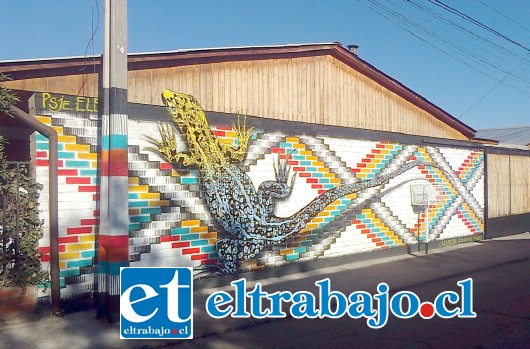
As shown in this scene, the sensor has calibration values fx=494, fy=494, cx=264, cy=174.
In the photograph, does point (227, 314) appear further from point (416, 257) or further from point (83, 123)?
point (416, 257)

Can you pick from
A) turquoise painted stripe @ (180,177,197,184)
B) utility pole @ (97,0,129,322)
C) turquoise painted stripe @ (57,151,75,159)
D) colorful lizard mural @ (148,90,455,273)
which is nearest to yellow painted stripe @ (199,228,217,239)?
colorful lizard mural @ (148,90,455,273)

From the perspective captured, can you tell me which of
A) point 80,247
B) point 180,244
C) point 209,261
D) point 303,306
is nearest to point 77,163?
point 80,247

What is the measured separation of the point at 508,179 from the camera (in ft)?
58.0

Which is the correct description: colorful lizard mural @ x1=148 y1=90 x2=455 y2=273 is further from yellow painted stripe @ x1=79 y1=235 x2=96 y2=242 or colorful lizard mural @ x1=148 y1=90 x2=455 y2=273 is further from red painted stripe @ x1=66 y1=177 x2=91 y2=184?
yellow painted stripe @ x1=79 y1=235 x2=96 y2=242

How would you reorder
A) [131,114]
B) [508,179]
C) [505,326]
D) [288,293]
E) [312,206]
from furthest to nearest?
[508,179]
[312,206]
[288,293]
[131,114]
[505,326]

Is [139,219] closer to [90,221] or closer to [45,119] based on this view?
[90,221]

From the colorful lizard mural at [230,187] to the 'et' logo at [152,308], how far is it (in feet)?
7.02

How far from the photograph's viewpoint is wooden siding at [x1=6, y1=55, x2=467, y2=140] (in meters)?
8.31

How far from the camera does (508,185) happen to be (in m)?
17.7

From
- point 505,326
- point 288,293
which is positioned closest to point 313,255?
point 288,293

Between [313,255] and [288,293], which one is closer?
[288,293]

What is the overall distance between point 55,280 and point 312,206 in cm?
561

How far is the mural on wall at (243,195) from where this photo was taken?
7516 mm

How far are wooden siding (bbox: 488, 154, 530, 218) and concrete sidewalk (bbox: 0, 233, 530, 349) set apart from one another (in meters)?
1.26
